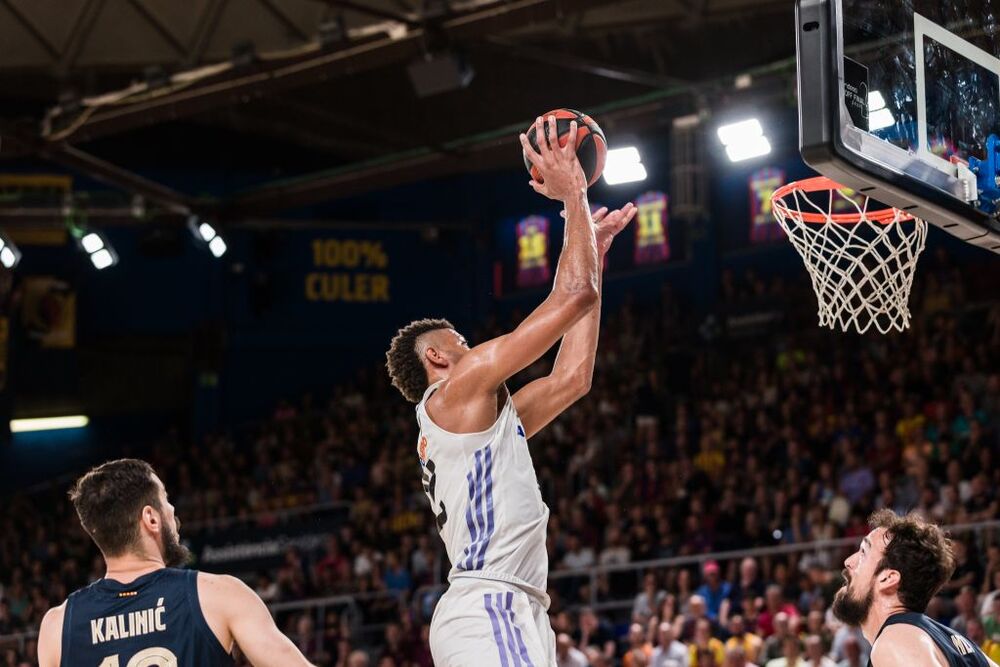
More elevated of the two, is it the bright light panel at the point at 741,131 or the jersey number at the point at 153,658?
the bright light panel at the point at 741,131

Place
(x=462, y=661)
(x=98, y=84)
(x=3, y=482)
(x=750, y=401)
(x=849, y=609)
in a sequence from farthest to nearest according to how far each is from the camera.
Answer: (x=3, y=482) → (x=98, y=84) → (x=750, y=401) → (x=849, y=609) → (x=462, y=661)

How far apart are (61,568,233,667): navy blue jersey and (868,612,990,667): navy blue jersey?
2.11 meters

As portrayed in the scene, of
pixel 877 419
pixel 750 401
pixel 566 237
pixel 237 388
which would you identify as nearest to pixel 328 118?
pixel 237 388

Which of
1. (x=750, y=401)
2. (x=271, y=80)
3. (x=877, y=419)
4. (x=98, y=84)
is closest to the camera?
(x=877, y=419)

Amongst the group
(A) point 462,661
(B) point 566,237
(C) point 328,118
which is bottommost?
(A) point 462,661

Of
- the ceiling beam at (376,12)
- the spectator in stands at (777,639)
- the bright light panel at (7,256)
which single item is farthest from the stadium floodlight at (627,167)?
the bright light panel at (7,256)

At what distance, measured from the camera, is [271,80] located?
16.0 m

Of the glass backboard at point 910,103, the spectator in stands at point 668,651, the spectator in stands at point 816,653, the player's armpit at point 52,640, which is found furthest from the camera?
the spectator in stands at point 668,651

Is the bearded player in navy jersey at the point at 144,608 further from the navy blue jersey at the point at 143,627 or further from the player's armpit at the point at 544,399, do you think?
the player's armpit at the point at 544,399

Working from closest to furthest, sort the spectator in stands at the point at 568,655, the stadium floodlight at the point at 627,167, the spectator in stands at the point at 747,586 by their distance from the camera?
the spectator in stands at the point at 568,655 → the spectator in stands at the point at 747,586 → the stadium floodlight at the point at 627,167

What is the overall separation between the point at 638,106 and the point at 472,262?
29.1ft

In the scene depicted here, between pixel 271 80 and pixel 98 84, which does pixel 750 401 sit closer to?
pixel 271 80

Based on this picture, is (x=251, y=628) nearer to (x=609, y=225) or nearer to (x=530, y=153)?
(x=530, y=153)

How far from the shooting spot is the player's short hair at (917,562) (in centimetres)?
461
